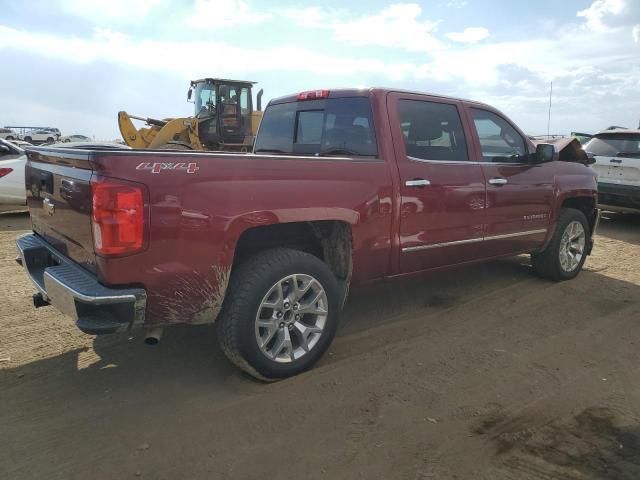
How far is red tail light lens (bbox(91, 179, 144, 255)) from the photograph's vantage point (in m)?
2.62

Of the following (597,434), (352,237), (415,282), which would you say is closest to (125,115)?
(415,282)

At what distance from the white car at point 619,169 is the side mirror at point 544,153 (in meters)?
4.49

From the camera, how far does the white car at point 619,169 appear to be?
8.46 meters

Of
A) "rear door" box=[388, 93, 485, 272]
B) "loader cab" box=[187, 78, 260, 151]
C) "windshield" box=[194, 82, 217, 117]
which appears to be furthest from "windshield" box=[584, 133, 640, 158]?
"windshield" box=[194, 82, 217, 117]

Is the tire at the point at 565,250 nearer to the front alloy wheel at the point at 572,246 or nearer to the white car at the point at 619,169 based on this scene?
the front alloy wheel at the point at 572,246

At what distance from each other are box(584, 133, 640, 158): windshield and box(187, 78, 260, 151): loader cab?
30.6 ft

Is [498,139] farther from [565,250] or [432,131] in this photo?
[565,250]

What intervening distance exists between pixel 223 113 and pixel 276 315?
12684 mm

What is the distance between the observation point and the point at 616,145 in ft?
29.3

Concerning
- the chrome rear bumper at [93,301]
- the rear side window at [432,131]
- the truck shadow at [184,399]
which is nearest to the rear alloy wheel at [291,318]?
the truck shadow at [184,399]

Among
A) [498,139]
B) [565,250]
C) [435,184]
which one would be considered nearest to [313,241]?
[435,184]

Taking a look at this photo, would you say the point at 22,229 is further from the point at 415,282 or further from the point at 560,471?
the point at 560,471

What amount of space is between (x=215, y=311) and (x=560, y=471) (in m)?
1.99

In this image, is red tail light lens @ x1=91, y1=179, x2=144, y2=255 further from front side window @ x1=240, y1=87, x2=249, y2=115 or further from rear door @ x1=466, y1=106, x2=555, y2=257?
front side window @ x1=240, y1=87, x2=249, y2=115
